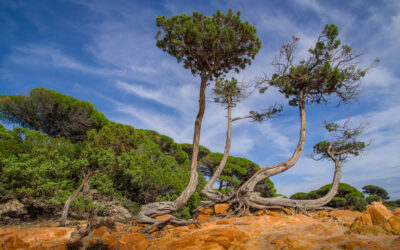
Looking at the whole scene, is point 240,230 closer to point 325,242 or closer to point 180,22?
point 325,242

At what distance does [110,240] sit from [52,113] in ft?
52.4

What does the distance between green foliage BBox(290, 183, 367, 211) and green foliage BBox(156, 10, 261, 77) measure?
14.3m

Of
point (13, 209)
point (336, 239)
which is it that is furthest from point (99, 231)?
point (13, 209)

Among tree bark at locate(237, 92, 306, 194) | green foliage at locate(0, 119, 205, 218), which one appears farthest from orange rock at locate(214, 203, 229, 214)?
green foliage at locate(0, 119, 205, 218)

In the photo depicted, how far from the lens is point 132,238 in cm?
555

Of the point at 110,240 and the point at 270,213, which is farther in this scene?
the point at 270,213

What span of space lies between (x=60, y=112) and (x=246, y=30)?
16.2 metres

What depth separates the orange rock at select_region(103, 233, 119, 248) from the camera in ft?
17.3

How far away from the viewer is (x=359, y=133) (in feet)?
34.8

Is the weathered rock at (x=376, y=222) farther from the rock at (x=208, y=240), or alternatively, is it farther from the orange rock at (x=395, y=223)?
the rock at (x=208, y=240)

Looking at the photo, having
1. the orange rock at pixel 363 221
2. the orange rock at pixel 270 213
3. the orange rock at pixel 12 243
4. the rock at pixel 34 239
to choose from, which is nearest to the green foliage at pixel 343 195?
the orange rock at pixel 270 213

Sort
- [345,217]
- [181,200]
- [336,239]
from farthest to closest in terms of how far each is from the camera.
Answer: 1. [181,200]
2. [345,217]
3. [336,239]

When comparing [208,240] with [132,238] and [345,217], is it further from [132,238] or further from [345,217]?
[345,217]

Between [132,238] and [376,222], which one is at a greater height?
[376,222]
